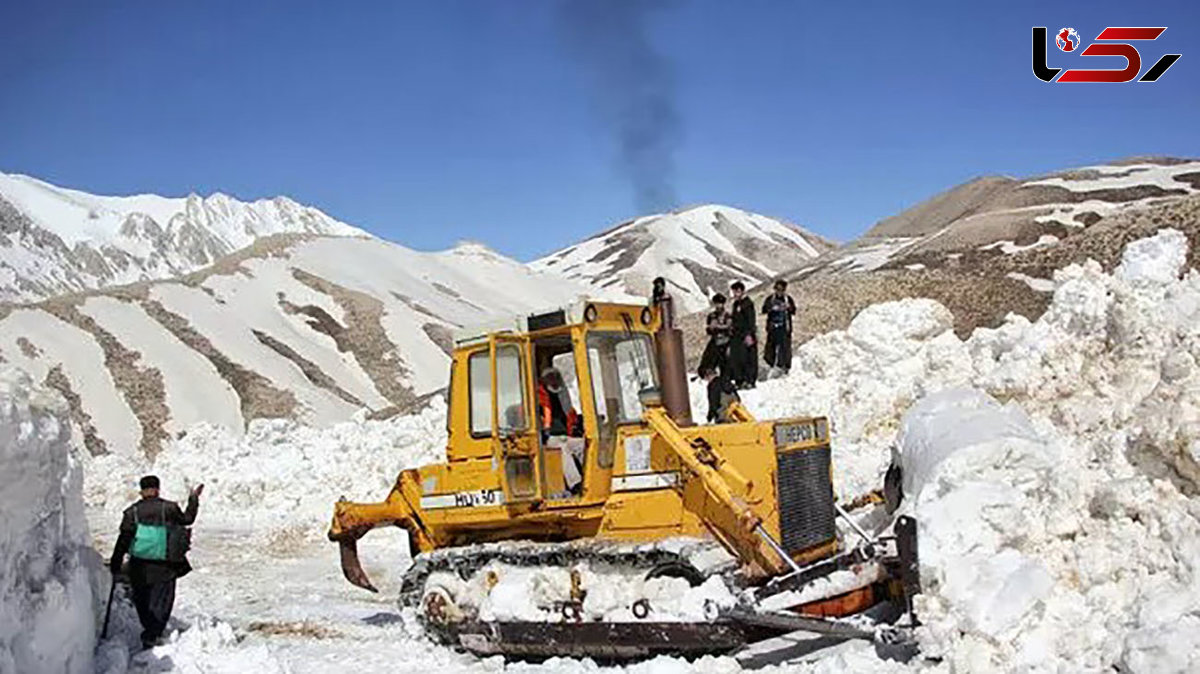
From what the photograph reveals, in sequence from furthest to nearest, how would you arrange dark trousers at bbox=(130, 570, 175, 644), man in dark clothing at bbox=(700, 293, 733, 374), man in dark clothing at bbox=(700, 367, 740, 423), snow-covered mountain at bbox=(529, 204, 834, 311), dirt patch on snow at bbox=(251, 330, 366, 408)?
snow-covered mountain at bbox=(529, 204, 834, 311), dirt patch on snow at bbox=(251, 330, 366, 408), man in dark clothing at bbox=(700, 293, 733, 374), man in dark clothing at bbox=(700, 367, 740, 423), dark trousers at bbox=(130, 570, 175, 644)

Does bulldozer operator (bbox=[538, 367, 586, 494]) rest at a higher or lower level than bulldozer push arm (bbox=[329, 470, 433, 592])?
higher

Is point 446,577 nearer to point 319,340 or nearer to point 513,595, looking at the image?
point 513,595

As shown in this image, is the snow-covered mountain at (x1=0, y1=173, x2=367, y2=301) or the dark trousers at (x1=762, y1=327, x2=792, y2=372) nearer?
the dark trousers at (x1=762, y1=327, x2=792, y2=372)

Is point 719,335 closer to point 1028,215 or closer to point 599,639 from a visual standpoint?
point 599,639

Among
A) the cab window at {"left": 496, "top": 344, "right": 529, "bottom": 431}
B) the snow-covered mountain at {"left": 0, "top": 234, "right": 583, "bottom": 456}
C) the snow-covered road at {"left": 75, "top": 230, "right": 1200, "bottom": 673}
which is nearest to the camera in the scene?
the snow-covered road at {"left": 75, "top": 230, "right": 1200, "bottom": 673}

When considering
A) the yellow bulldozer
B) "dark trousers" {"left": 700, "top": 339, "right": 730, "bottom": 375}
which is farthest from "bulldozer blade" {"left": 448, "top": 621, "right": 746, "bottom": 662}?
"dark trousers" {"left": 700, "top": 339, "right": 730, "bottom": 375}

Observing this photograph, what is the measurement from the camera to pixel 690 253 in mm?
79938

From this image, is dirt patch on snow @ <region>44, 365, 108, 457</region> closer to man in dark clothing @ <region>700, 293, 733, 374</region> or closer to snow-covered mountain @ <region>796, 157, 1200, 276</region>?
man in dark clothing @ <region>700, 293, 733, 374</region>

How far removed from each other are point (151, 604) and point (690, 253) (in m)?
73.0

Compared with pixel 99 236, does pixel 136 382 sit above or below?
below

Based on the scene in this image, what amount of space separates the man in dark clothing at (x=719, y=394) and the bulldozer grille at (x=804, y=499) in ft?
11.7

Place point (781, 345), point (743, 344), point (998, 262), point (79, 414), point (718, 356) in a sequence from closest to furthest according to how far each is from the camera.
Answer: point (743, 344), point (718, 356), point (781, 345), point (998, 262), point (79, 414)

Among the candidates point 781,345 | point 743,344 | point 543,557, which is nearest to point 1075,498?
point 543,557

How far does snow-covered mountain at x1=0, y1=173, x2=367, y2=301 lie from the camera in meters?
131
